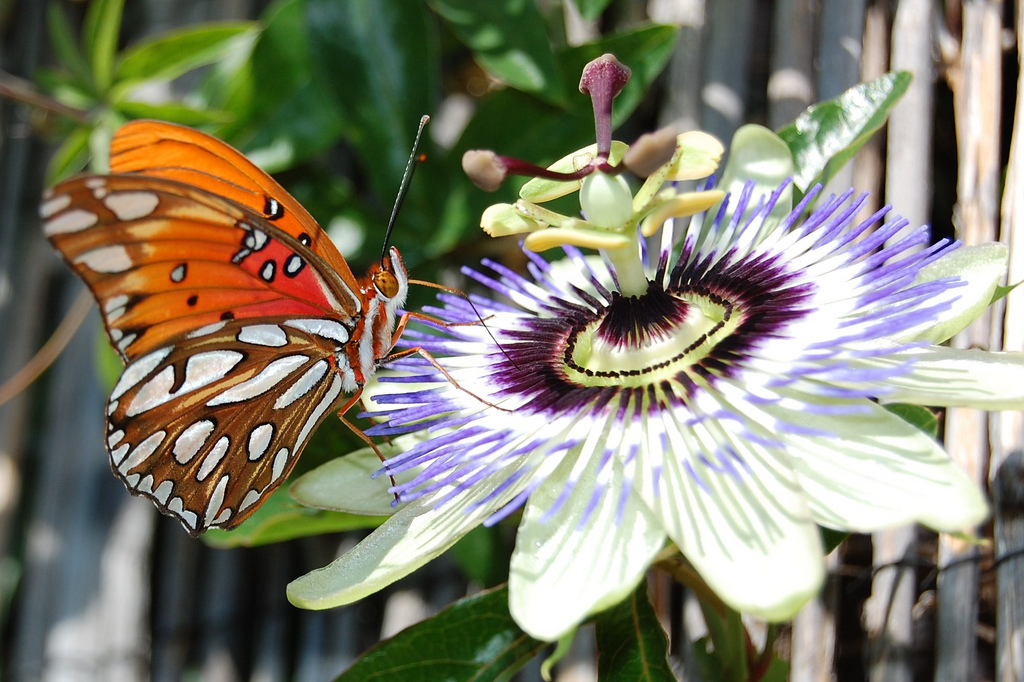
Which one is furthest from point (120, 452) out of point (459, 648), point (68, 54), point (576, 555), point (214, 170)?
point (68, 54)

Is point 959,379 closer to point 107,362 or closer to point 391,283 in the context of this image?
point 391,283

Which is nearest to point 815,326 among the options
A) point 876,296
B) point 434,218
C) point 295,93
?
point 876,296

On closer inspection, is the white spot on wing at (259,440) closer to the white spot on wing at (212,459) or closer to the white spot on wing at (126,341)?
the white spot on wing at (212,459)

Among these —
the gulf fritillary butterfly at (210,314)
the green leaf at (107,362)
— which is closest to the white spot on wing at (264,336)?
the gulf fritillary butterfly at (210,314)

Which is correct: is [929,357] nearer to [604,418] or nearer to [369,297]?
[604,418]

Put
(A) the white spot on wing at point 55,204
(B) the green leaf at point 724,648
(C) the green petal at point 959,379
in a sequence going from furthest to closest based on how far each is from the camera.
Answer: (B) the green leaf at point 724,648, (A) the white spot on wing at point 55,204, (C) the green petal at point 959,379
